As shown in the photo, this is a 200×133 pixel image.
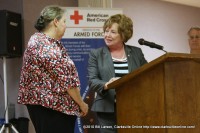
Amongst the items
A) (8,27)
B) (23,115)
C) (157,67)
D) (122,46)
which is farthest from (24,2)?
(157,67)

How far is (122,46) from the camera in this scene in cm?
231

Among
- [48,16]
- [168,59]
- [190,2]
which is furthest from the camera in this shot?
[190,2]

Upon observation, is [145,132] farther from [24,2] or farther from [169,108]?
[24,2]

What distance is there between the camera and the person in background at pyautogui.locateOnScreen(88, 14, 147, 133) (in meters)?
2.08

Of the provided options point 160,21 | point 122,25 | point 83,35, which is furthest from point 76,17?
point 160,21

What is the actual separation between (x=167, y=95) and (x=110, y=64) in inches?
24.3

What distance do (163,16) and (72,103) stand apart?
5.49 m

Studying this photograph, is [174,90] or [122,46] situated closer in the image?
[174,90]

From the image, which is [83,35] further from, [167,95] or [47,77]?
[167,95]

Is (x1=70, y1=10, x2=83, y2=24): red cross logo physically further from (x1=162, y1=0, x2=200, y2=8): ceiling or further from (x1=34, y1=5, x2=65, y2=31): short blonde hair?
(x1=162, y1=0, x2=200, y2=8): ceiling

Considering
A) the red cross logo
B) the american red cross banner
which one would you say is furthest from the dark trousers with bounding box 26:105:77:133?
the red cross logo

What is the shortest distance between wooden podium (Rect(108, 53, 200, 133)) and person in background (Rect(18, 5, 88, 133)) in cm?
35

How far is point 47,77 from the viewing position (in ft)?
6.20

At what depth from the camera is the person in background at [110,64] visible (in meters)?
2.08
